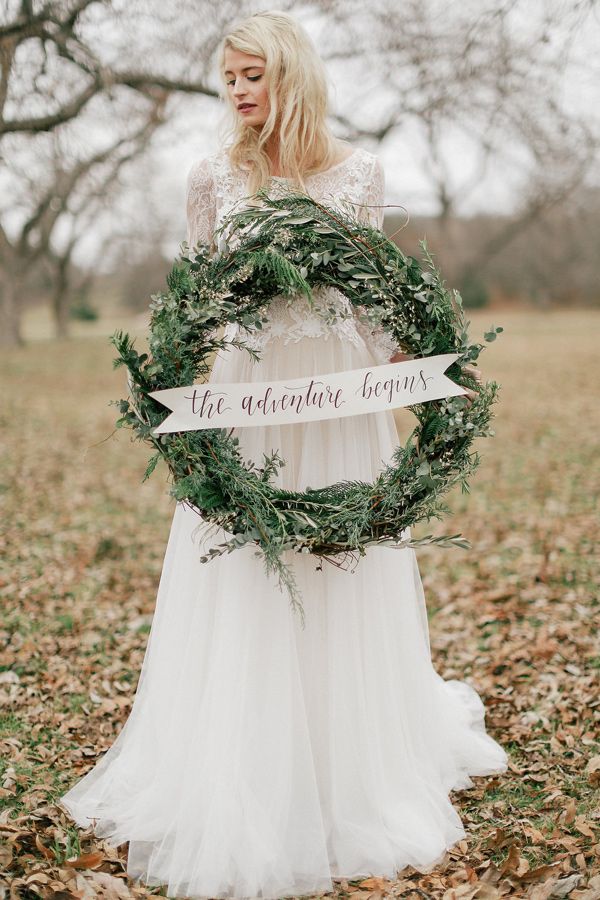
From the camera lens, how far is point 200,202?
3088mm

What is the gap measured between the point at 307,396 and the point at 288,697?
1.09 metres

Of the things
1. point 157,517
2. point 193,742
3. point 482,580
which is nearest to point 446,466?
point 193,742

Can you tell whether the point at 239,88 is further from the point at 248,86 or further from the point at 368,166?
the point at 368,166

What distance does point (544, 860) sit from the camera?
9.50 feet

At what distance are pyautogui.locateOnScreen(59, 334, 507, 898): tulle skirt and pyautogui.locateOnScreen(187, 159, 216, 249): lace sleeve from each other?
1.60 ft

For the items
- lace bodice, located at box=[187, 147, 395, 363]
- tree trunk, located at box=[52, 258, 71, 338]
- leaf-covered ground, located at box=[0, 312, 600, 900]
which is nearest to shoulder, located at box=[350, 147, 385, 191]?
lace bodice, located at box=[187, 147, 395, 363]

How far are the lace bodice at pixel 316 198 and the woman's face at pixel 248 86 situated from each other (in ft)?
0.62

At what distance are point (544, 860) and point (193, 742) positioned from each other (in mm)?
1329

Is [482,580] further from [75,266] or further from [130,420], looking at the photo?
[75,266]

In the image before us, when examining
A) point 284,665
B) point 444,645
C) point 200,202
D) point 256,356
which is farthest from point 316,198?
point 444,645

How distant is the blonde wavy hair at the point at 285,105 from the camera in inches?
113

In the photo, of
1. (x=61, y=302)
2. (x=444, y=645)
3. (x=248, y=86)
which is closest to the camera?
(x=248, y=86)

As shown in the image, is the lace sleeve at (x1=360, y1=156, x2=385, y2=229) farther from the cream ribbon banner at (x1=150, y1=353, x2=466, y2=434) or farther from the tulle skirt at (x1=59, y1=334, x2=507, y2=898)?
the cream ribbon banner at (x1=150, y1=353, x2=466, y2=434)

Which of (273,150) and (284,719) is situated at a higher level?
(273,150)
